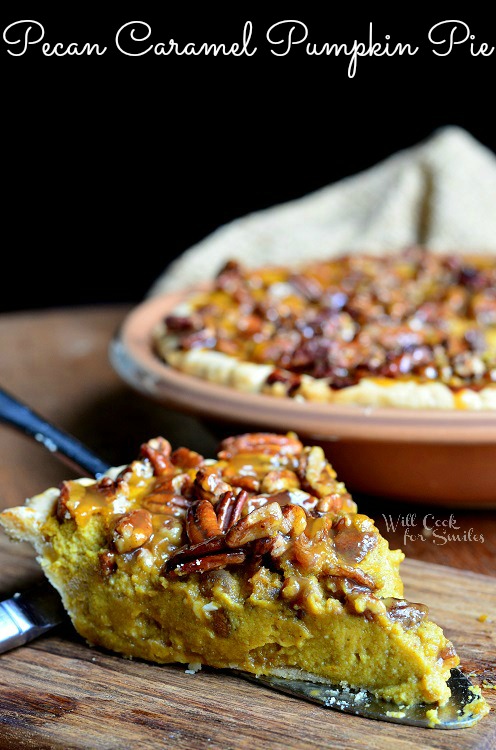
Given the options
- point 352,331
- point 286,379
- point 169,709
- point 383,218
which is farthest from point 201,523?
point 383,218

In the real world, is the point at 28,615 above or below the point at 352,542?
below

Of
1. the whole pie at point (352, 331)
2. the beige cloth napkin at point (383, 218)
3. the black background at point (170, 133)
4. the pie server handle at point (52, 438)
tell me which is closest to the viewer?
the pie server handle at point (52, 438)

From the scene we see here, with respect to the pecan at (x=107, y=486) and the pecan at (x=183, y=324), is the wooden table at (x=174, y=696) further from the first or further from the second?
the pecan at (x=183, y=324)

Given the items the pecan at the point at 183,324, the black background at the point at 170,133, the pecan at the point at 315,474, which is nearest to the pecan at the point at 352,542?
the pecan at the point at 315,474

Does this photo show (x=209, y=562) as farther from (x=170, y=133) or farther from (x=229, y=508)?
(x=170, y=133)

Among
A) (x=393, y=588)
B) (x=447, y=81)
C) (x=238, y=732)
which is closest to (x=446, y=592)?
(x=393, y=588)
